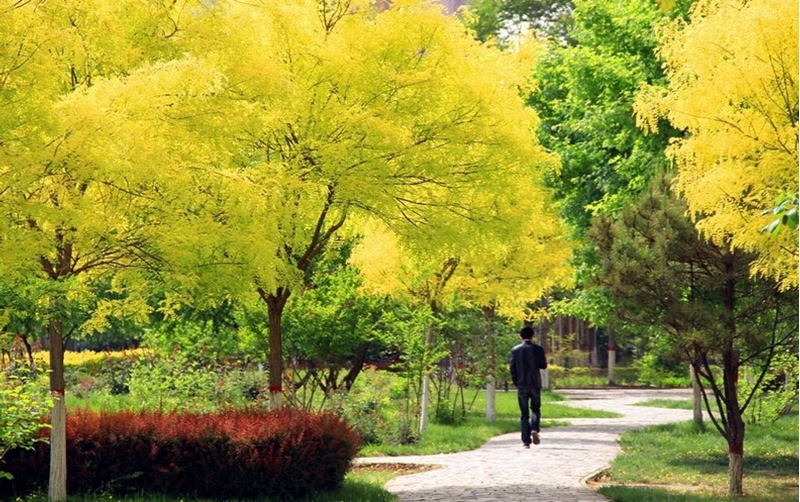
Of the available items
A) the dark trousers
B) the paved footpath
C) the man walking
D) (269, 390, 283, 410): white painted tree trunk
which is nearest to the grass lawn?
the paved footpath

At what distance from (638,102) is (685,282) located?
2.65 m

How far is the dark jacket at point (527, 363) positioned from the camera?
17922 millimetres

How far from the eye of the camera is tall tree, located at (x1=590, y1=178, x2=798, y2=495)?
1536cm

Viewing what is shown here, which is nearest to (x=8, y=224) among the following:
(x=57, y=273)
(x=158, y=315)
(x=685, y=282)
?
(x=57, y=273)

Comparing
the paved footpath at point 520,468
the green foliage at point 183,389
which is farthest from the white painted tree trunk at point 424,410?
the green foliage at point 183,389

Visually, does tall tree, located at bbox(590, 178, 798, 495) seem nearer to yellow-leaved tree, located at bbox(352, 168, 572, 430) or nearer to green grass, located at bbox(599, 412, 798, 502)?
green grass, located at bbox(599, 412, 798, 502)

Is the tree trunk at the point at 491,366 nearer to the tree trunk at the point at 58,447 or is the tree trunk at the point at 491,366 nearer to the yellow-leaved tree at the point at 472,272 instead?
the yellow-leaved tree at the point at 472,272

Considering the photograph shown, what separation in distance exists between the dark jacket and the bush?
4.62 m

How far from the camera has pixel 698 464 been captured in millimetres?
19531

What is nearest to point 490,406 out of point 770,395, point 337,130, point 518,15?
point 770,395

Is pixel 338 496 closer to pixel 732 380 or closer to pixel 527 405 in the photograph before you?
pixel 527 405

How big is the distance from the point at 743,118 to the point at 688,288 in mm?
3804

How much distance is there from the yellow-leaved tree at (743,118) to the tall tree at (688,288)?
4.86 feet

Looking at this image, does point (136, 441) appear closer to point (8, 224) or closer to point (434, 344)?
point (8, 224)
